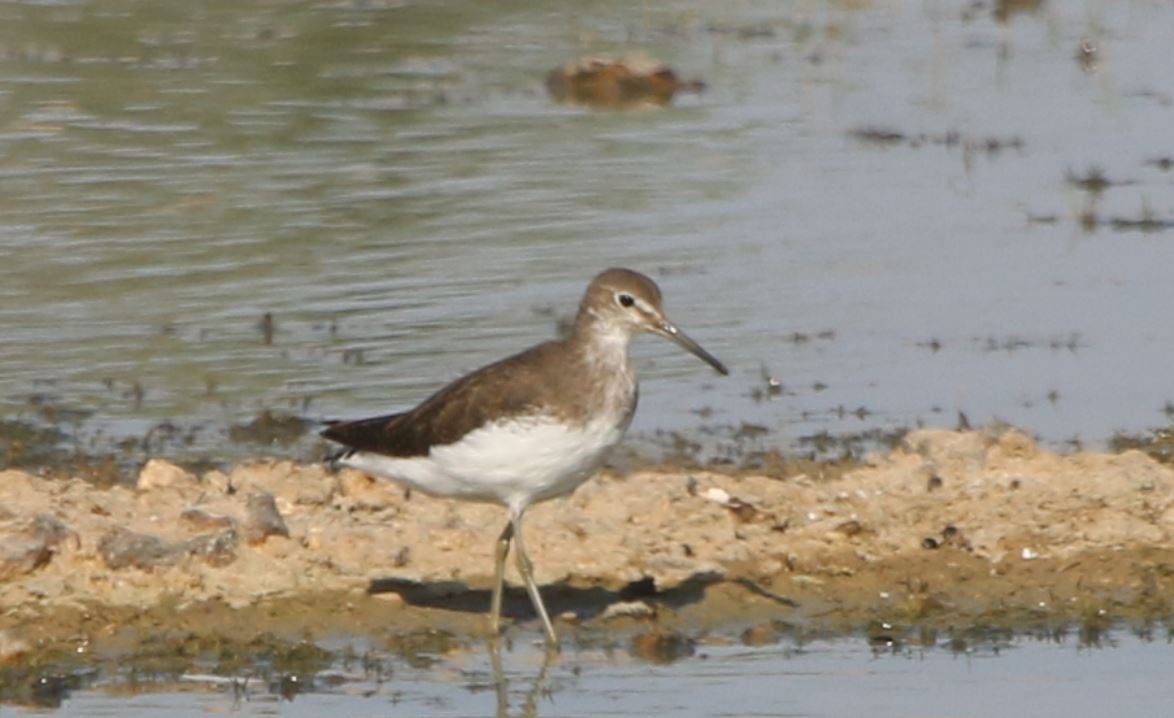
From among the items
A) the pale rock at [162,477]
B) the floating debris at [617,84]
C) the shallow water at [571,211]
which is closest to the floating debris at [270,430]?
the shallow water at [571,211]

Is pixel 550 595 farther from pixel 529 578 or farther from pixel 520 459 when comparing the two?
pixel 520 459

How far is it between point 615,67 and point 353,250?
257 inches

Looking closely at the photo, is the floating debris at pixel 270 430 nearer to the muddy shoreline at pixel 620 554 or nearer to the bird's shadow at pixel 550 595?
the muddy shoreline at pixel 620 554

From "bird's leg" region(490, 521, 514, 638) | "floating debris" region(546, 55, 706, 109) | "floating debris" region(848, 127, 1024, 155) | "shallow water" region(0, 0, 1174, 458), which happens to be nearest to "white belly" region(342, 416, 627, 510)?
"bird's leg" region(490, 521, 514, 638)

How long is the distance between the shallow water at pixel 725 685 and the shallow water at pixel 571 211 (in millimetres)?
3170

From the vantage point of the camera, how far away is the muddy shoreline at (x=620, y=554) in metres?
10.3

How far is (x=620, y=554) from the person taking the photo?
434 inches

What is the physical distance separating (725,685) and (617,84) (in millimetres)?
13719

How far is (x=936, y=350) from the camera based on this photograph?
14.9 m

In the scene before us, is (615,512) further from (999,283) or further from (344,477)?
(999,283)

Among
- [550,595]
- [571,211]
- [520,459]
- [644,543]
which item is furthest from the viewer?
[571,211]

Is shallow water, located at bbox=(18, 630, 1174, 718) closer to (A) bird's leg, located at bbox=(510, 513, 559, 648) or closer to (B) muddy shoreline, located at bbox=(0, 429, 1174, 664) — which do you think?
(A) bird's leg, located at bbox=(510, 513, 559, 648)

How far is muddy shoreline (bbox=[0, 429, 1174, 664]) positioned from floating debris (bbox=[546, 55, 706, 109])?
35.5ft

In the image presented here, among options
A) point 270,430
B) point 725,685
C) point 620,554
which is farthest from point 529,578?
point 270,430
